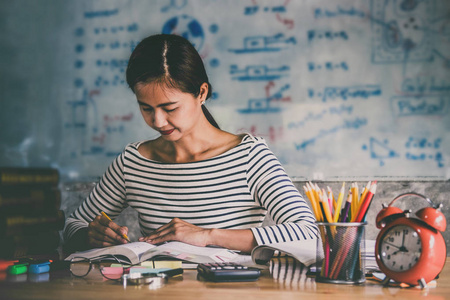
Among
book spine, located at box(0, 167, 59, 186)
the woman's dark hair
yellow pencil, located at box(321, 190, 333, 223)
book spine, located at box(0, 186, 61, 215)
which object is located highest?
the woman's dark hair

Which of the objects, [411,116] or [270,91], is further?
[270,91]

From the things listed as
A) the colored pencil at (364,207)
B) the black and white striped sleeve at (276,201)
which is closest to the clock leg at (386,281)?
the colored pencil at (364,207)

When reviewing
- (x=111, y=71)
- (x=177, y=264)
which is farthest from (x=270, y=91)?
(x=177, y=264)

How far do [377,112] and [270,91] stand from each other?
0.45 metres

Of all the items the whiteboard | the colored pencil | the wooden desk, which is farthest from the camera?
the whiteboard

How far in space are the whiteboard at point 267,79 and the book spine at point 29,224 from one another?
254 millimetres

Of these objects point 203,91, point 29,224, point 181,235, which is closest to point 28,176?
point 29,224

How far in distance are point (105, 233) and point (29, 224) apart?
0.75 metres

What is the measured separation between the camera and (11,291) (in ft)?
2.60

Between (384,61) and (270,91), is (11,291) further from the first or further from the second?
(384,61)

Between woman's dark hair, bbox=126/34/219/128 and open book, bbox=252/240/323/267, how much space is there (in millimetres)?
560

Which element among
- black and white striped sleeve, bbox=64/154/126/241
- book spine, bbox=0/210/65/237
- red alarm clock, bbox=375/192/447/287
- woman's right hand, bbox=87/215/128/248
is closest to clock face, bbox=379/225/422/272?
red alarm clock, bbox=375/192/447/287

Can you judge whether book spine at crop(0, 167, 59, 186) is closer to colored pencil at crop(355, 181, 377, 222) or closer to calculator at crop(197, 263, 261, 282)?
calculator at crop(197, 263, 261, 282)

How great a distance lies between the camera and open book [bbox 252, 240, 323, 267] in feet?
3.29
